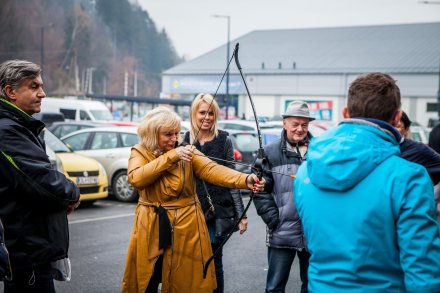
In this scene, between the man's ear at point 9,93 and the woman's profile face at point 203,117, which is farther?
the woman's profile face at point 203,117

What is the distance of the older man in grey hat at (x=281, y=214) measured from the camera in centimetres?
411

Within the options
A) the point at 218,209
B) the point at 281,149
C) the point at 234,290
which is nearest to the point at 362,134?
the point at 281,149

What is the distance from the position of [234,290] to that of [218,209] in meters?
1.43

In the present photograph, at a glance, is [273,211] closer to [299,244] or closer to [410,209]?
[299,244]

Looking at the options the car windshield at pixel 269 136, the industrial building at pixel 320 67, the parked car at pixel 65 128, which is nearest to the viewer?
the car windshield at pixel 269 136

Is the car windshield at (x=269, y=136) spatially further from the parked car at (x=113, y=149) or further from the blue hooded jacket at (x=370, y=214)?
the blue hooded jacket at (x=370, y=214)

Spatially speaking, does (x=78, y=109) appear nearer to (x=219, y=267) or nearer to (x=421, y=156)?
(x=219, y=267)

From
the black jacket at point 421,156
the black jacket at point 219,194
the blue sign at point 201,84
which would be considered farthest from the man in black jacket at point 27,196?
the blue sign at point 201,84

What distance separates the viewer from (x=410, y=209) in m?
2.09

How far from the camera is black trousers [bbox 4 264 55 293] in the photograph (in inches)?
120

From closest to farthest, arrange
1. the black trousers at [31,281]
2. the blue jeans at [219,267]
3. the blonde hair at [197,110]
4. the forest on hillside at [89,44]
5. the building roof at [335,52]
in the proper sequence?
the black trousers at [31,281] < the blue jeans at [219,267] < the blonde hair at [197,110] < the building roof at [335,52] < the forest on hillside at [89,44]

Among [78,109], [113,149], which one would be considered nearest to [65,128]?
[113,149]

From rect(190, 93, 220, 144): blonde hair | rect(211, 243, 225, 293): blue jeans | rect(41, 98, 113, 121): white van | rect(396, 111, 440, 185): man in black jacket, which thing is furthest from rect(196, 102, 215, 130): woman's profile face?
rect(41, 98, 113, 121): white van

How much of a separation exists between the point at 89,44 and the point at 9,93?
89.7 meters
